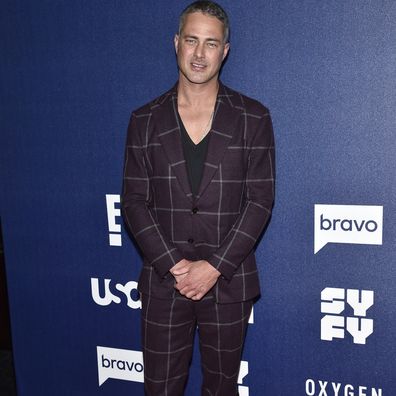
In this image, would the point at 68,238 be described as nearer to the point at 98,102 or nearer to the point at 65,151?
the point at 65,151

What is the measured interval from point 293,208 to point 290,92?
46cm

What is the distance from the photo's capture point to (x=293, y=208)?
215 centimetres

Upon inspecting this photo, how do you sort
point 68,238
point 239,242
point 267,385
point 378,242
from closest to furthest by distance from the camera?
point 239,242 → point 378,242 → point 267,385 → point 68,238

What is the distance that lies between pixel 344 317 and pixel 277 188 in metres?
0.58

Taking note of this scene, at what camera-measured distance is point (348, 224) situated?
81.5 inches

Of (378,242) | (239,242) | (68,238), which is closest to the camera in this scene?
(239,242)

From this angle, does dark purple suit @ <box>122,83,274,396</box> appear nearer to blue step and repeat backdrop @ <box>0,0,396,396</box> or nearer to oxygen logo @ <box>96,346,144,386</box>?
blue step and repeat backdrop @ <box>0,0,396,396</box>

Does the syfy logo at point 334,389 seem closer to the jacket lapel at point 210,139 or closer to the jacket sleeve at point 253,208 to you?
the jacket sleeve at point 253,208

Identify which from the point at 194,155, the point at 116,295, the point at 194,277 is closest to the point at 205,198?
the point at 194,155

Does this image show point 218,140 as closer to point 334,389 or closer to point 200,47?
point 200,47

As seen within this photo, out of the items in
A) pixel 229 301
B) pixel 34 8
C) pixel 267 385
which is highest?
pixel 34 8

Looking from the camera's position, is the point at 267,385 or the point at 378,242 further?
the point at 267,385

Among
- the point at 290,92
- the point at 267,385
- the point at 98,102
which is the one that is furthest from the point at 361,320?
the point at 98,102

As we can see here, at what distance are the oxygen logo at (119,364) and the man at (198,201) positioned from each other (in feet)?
1.91
